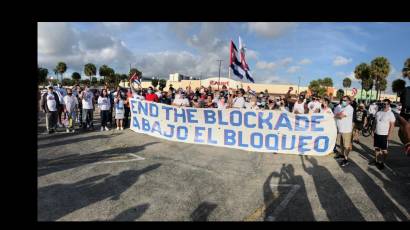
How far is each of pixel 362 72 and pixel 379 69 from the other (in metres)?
5.33

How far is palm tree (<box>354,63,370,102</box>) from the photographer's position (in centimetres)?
5975

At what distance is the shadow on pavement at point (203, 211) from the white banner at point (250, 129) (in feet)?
15.8

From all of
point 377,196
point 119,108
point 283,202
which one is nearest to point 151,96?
point 119,108

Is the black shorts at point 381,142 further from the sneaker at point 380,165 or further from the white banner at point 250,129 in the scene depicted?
the white banner at point 250,129

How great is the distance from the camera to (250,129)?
9406mm

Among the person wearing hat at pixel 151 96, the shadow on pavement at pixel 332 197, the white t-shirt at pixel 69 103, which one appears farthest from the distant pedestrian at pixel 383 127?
the white t-shirt at pixel 69 103

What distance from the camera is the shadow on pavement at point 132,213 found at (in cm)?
424

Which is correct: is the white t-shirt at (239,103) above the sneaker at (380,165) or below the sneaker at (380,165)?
above

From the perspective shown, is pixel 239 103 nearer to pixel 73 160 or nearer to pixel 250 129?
pixel 250 129

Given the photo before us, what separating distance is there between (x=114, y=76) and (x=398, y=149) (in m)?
94.4

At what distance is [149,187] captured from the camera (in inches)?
218
